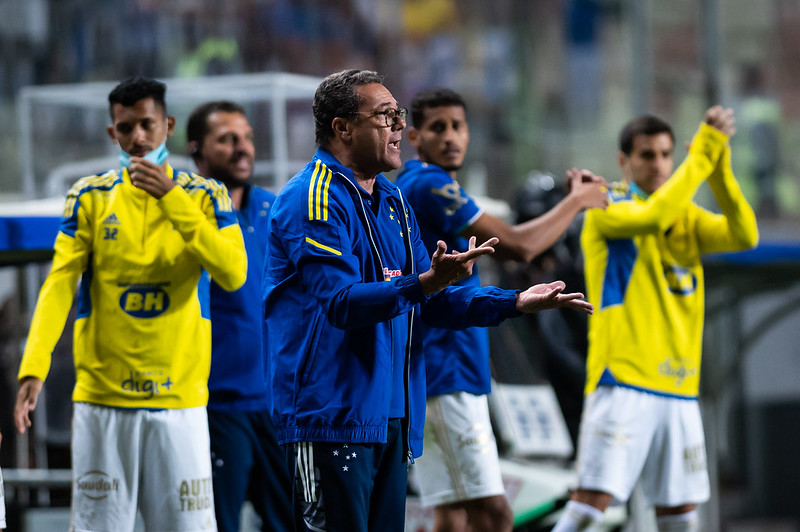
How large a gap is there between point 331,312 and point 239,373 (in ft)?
5.83

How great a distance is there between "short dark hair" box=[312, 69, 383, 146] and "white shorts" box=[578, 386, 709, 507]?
86.3 inches

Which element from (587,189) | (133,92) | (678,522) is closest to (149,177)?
(133,92)

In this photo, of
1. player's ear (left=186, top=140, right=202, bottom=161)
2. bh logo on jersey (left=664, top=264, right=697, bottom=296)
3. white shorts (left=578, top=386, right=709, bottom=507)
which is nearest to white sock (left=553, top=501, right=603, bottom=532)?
white shorts (left=578, top=386, right=709, bottom=507)

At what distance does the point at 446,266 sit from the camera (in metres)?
2.95

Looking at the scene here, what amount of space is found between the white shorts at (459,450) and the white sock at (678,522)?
0.82 meters

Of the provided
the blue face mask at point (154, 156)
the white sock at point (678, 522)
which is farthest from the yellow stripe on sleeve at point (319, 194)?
the white sock at point (678, 522)

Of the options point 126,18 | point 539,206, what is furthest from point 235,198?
point 126,18

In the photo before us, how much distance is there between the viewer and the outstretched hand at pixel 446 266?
2.94 meters

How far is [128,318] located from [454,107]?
1.50m

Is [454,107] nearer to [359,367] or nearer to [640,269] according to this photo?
[640,269]

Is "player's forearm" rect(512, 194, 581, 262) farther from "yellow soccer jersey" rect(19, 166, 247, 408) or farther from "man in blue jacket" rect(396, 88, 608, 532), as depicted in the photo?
"yellow soccer jersey" rect(19, 166, 247, 408)

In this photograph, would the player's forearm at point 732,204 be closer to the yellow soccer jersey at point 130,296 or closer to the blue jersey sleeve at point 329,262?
the yellow soccer jersey at point 130,296

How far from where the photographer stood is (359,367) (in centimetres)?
320

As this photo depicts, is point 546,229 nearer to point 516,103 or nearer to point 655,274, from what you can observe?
point 655,274
